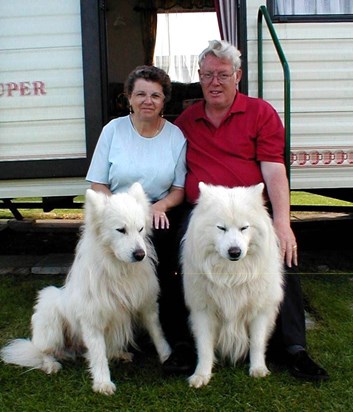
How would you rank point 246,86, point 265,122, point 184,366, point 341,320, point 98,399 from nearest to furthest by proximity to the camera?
point 98,399 < point 184,366 < point 265,122 < point 341,320 < point 246,86

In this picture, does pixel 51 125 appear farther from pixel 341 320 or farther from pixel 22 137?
pixel 341 320

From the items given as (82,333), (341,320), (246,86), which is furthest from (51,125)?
(341,320)

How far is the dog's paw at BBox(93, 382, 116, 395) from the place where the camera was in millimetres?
2854

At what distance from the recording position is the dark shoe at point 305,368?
2.92 m

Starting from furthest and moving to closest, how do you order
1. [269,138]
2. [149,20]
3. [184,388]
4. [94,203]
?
1. [149,20]
2. [269,138]
3. [184,388]
4. [94,203]

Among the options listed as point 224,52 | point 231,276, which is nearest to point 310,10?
point 224,52

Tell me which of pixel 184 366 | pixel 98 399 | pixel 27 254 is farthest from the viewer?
pixel 27 254

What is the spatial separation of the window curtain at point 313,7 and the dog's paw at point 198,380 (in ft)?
9.87

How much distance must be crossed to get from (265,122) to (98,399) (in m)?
1.96

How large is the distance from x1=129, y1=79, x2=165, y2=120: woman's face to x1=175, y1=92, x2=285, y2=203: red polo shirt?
0.37 m

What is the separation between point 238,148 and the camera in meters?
3.38

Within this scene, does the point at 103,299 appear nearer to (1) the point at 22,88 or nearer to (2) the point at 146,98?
(2) the point at 146,98

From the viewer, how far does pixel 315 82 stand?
14.4ft

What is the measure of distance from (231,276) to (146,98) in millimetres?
1284
